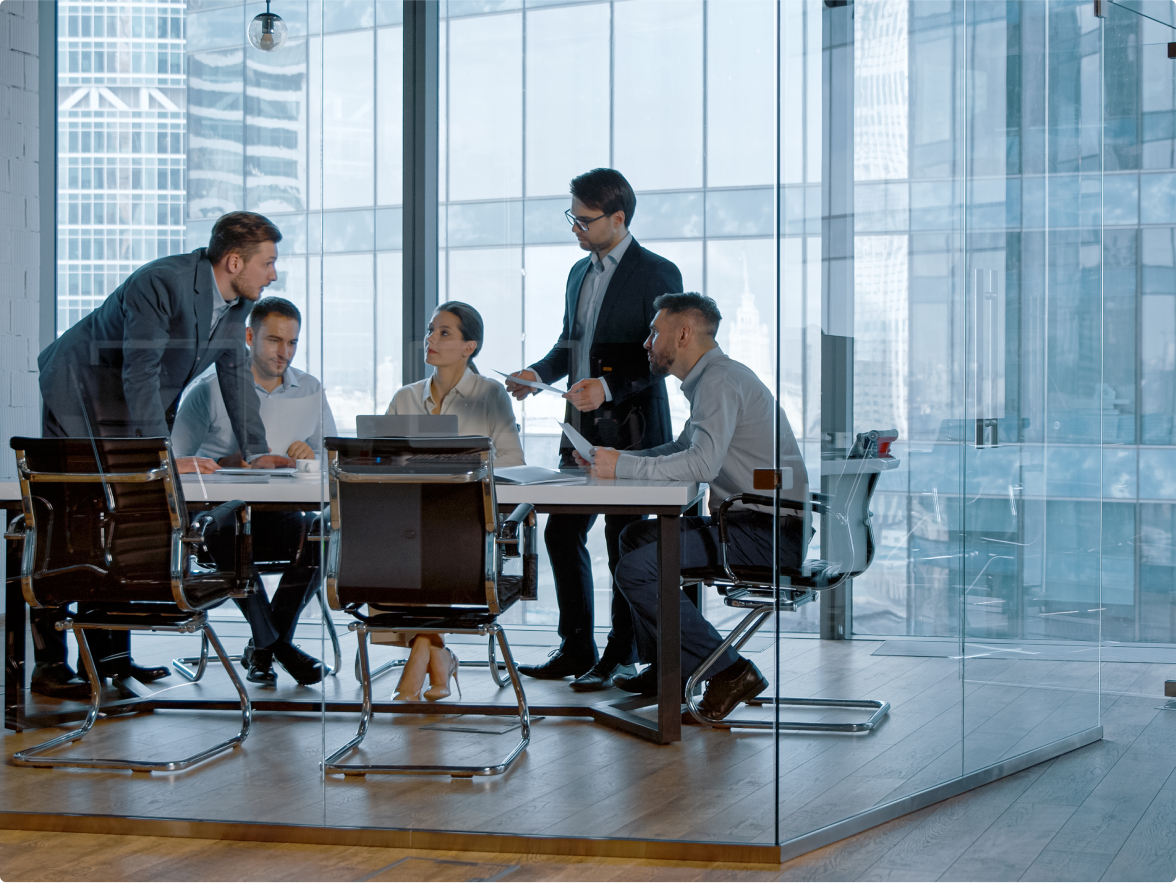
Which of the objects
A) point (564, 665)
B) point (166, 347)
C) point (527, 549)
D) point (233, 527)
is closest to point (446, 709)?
point (564, 665)

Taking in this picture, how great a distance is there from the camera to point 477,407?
334 centimetres

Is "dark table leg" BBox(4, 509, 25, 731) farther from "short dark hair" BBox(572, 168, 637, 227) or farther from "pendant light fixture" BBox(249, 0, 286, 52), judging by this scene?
"short dark hair" BBox(572, 168, 637, 227)

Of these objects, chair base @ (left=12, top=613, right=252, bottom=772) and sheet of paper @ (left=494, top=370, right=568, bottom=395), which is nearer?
chair base @ (left=12, top=613, right=252, bottom=772)

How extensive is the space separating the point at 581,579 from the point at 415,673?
542mm

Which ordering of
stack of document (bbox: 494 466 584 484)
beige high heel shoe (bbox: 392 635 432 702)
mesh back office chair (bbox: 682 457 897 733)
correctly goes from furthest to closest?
beige high heel shoe (bbox: 392 635 432 702) → stack of document (bbox: 494 466 584 484) → mesh back office chair (bbox: 682 457 897 733)

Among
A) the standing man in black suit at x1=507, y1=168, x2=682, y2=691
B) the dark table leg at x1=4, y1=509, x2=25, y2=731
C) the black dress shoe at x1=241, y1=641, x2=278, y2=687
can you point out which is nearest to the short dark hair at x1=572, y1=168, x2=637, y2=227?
the standing man in black suit at x1=507, y1=168, x2=682, y2=691

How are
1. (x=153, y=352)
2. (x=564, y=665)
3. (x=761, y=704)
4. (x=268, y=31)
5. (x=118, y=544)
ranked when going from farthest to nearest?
(x=564, y=665) → (x=118, y=544) → (x=153, y=352) → (x=268, y=31) → (x=761, y=704)

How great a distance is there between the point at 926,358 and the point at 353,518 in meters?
1.55

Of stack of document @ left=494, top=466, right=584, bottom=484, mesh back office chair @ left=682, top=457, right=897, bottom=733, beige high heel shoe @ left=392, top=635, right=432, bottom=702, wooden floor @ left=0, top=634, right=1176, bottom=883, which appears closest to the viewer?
wooden floor @ left=0, top=634, right=1176, bottom=883

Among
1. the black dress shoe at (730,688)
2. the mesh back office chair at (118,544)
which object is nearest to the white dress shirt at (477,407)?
the mesh back office chair at (118,544)

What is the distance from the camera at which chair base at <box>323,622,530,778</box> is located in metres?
3.09

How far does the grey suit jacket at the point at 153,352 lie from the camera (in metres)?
3.14

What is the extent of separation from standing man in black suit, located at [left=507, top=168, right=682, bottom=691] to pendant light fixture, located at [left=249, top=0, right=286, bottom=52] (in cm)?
98

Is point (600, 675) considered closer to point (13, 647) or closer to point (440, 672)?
point (440, 672)
